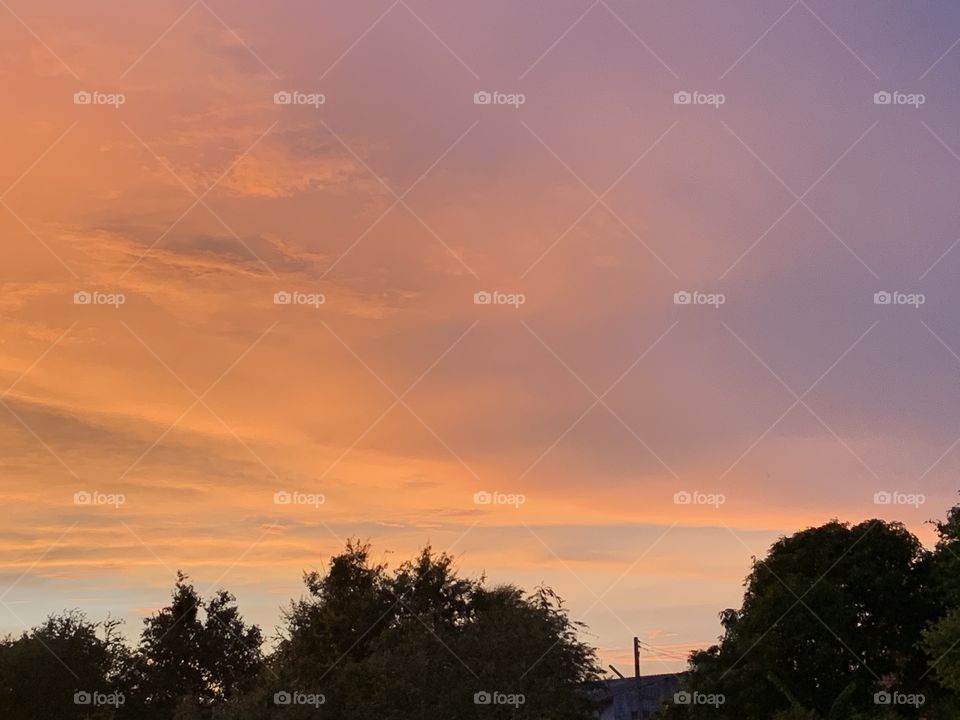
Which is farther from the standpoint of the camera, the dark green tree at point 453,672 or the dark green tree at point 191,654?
the dark green tree at point 191,654

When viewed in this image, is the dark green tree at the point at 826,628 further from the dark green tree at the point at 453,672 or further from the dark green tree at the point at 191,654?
the dark green tree at the point at 191,654

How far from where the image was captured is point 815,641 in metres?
58.0

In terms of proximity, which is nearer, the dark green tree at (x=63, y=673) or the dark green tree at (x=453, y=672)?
the dark green tree at (x=453, y=672)

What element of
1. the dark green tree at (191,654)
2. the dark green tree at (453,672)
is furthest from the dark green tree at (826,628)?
the dark green tree at (191,654)

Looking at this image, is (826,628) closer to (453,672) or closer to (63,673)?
(453,672)

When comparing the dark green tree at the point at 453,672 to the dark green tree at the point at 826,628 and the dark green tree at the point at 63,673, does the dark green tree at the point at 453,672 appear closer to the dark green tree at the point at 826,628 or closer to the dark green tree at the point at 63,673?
the dark green tree at the point at 826,628

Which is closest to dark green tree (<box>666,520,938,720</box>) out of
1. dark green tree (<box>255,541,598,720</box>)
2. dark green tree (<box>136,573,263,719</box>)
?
dark green tree (<box>255,541,598,720</box>)

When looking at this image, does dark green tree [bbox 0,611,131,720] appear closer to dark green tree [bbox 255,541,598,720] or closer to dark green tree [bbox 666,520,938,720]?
dark green tree [bbox 255,541,598,720]

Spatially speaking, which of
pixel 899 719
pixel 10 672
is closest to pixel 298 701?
pixel 899 719

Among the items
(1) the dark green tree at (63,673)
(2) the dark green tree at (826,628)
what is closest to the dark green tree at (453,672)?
(2) the dark green tree at (826,628)

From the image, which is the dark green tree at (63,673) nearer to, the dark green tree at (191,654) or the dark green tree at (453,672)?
the dark green tree at (191,654)

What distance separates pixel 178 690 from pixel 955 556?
61.3 metres

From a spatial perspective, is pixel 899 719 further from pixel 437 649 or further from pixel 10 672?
pixel 10 672

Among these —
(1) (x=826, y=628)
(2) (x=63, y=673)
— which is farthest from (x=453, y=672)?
(2) (x=63, y=673)
